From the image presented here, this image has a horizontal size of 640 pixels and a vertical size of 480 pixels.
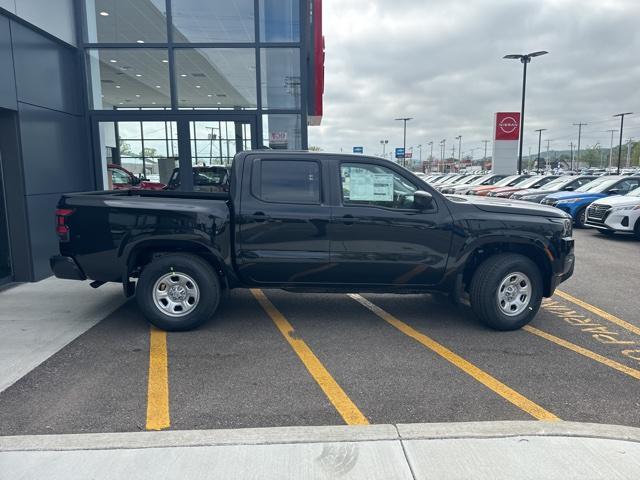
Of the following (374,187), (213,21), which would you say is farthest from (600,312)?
(213,21)

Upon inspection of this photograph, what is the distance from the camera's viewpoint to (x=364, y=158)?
5352 millimetres

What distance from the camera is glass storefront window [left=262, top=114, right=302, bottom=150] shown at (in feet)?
32.8

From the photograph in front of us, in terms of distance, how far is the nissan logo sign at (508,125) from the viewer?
26703mm

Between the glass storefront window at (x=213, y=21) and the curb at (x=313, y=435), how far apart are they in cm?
842

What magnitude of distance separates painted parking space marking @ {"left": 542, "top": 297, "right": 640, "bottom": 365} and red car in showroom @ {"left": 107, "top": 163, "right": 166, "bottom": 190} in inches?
317

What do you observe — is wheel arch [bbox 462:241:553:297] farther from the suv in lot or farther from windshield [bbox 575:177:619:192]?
windshield [bbox 575:177:619:192]

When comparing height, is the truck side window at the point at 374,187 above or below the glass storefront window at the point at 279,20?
below

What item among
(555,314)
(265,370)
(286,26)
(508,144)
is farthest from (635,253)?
(508,144)

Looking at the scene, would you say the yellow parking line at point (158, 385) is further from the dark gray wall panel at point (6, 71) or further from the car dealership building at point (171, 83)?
the car dealership building at point (171, 83)

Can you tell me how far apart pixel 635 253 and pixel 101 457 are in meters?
10.9

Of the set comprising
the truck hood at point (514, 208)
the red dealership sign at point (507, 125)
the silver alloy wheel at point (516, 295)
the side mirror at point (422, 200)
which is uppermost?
→ the red dealership sign at point (507, 125)

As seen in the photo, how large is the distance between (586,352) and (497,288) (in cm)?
101

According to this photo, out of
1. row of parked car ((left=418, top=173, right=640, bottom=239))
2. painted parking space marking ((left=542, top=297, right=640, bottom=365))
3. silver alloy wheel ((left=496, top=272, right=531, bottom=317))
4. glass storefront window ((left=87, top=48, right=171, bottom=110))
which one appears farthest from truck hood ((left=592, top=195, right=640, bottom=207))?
glass storefront window ((left=87, top=48, right=171, bottom=110))

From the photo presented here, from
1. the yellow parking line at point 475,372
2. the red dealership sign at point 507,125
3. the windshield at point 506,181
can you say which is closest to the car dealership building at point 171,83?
the yellow parking line at point 475,372
